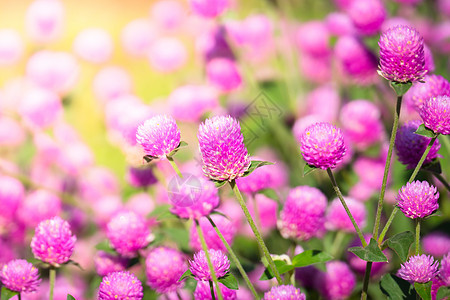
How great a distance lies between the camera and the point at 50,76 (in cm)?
203

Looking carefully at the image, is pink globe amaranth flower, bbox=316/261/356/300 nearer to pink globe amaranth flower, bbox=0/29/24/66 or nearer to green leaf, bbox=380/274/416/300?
green leaf, bbox=380/274/416/300

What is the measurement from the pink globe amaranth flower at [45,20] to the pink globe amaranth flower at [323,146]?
64.4 inches

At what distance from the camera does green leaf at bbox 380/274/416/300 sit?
3.05ft

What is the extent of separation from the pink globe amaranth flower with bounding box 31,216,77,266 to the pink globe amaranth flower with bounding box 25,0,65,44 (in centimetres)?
142

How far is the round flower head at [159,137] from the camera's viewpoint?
2.82 feet

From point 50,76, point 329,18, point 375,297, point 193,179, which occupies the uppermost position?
point 329,18

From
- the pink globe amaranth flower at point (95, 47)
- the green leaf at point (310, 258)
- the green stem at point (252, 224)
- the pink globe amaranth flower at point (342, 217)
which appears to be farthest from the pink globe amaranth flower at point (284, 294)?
the pink globe amaranth flower at point (95, 47)

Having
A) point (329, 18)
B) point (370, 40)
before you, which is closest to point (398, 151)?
point (370, 40)

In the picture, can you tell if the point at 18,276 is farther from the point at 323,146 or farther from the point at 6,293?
the point at 323,146

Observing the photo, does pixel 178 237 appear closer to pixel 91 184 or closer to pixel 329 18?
pixel 91 184

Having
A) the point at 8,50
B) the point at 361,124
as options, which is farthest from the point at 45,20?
the point at 361,124

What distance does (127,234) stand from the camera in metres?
1.08

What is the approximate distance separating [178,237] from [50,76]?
3.33 feet

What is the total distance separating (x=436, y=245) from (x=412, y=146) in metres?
0.35
